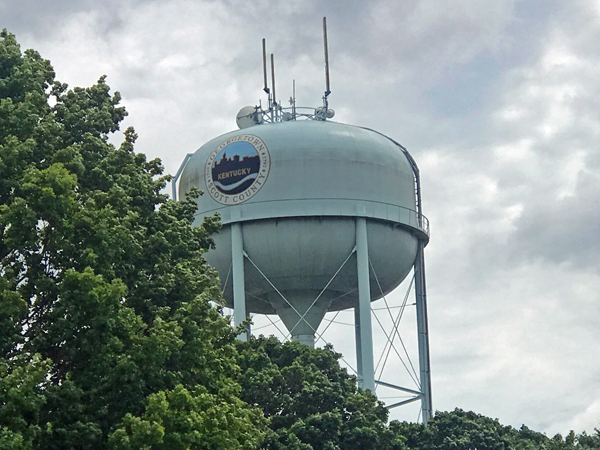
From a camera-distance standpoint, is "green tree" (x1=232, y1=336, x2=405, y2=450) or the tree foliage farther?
the tree foliage

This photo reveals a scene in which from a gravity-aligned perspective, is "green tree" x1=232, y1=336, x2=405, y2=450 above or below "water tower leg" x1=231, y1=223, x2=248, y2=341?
below

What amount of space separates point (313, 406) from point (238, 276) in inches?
246

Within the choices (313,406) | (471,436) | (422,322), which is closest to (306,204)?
(422,322)

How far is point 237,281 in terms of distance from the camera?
39.2m

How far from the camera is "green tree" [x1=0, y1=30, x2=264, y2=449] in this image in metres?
18.9

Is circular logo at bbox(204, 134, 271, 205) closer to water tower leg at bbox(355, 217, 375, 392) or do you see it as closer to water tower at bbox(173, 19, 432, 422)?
water tower at bbox(173, 19, 432, 422)

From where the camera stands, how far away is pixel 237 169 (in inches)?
1581

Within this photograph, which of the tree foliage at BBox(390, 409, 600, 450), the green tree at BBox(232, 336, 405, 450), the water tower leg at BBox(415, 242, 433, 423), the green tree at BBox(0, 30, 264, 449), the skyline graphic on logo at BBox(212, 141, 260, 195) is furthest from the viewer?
the water tower leg at BBox(415, 242, 433, 423)

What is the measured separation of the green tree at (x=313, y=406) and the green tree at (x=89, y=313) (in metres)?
11.3

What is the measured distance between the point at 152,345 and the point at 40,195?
3.11m

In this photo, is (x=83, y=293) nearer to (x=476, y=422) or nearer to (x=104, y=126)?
(x=104, y=126)

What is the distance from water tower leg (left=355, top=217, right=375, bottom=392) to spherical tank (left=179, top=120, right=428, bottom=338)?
0.34 metres

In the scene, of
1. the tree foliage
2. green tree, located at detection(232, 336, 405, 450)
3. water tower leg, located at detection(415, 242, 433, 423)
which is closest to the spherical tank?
water tower leg, located at detection(415, 242, 433, 423)

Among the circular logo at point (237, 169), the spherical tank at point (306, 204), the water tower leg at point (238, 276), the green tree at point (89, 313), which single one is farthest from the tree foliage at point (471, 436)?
the green tree at point (89, 313)
